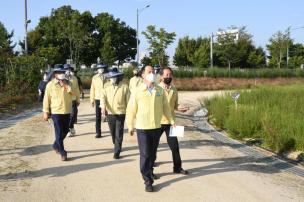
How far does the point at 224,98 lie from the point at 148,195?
476 inches

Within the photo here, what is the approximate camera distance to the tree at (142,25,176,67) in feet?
175

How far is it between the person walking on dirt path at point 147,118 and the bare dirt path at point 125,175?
1.27ft

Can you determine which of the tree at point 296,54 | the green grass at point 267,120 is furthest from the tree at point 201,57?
the green grass at point 267,120

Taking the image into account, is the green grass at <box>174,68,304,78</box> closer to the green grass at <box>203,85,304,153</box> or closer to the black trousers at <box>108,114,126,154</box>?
the green grass at <box>203,85,304,153</box>

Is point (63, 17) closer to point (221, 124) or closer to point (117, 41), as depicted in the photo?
point (117, 41)

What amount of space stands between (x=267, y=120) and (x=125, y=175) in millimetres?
5535

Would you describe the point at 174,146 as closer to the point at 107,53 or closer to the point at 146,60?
the point at 146,60

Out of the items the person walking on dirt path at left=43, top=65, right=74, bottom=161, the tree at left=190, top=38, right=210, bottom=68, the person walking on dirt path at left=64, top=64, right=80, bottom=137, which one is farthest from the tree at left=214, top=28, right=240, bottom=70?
the person walking on dirt path at left=43, top=65, right=74, bottom=161

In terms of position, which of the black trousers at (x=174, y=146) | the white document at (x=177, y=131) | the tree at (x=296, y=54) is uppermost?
the tree at (x=296, y=54)

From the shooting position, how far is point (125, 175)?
324 inches

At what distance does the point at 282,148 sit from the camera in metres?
11.5

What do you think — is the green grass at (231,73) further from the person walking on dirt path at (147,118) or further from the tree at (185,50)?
the person walking on dirt path at (147,118)

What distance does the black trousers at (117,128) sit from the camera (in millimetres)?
9492

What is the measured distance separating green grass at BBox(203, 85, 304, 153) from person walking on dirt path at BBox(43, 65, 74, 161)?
5.17 metres
